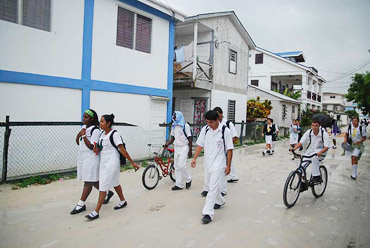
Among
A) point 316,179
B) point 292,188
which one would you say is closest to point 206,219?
point 292,188

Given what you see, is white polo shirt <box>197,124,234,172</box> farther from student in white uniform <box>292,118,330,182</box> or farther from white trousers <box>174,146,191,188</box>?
student in white uniform <box>292,118,330,182</box>

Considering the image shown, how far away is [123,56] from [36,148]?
412cm

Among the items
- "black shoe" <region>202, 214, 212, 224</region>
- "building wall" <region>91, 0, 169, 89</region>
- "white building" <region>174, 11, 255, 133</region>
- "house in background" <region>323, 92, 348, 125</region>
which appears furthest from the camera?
"house in background" <region>323, 92, 348, 125</region>

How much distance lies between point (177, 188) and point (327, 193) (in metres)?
3.34

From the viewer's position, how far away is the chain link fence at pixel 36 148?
621 centimetres

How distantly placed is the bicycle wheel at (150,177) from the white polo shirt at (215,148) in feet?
5.96

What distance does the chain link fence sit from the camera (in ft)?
20.4

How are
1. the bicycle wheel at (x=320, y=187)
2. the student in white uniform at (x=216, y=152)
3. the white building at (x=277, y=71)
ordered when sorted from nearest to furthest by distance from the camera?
the student in white uniform at (x=216, y=152) < the bicycle wheel at (x=320, y=187) < the white building at (x=277, y=71)

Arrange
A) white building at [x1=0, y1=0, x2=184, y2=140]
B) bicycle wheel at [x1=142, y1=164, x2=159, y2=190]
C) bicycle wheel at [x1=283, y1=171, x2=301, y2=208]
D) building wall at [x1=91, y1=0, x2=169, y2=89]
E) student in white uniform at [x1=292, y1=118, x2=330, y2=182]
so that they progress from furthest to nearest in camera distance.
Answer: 1. building wall at [x1=91, y1=0, x2=169, y2=89]
2. white building at [x1=0, y1=0, x2=184, y2=140]
3. bicycle wheel at [x1=142, y1=164, x2=159, y2=190]
4. student in white uniform at [x1=292, y1=118, x2=330, y2=182]
5. bicycle wheel at [x1=283, y1=171, x2=301, y2=208]

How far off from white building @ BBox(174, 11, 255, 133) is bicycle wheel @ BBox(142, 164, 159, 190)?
7.53m

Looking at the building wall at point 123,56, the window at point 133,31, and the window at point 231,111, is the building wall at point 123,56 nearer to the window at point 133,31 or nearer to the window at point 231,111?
the window at point 133,31

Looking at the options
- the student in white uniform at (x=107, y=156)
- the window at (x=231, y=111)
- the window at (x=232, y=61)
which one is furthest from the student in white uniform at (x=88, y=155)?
the window at (x=232, y=61)

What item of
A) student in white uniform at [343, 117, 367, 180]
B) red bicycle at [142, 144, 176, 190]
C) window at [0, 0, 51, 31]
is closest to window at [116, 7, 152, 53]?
window at [0, 0, 51, 31]

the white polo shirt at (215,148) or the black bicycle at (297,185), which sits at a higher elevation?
the white polo shirt at (215,148)
